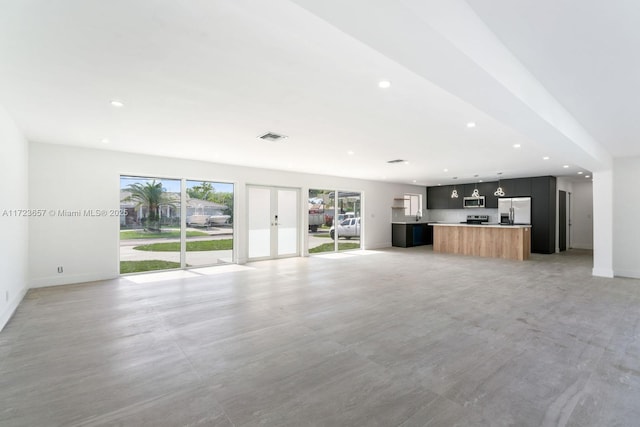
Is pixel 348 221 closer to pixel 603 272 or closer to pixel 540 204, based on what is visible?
pixel 540 204

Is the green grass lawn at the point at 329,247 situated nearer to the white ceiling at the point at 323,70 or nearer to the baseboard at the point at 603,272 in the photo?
the white ceiling at the point at 323,70

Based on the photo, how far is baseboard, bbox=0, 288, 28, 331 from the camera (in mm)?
A: 3345

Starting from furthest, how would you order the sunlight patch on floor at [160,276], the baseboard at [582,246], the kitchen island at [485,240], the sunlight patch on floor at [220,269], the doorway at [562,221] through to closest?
the baseboard at [582,246] → the doorway at [562,221] → the kitchen island at [485,240] → the sunlight patch on floor at [220,269] → the sunlight patch on floor at [160,276]

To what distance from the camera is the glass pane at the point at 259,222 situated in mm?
7910

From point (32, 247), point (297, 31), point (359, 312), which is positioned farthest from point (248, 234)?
point (297, 31)

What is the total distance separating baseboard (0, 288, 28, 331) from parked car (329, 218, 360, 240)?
7.67 metres

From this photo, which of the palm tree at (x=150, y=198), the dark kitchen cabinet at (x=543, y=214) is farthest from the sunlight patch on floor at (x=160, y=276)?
the dark kitchen cabinet at (x=543, y=214)

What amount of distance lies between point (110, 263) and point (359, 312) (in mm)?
4992

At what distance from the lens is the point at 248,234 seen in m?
7.80

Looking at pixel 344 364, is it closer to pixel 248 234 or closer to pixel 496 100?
pixel 496 100

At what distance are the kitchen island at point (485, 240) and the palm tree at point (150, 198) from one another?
8.30 metres

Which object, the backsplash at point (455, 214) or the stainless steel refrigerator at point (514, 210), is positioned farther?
the backsplash at point (455, 214)

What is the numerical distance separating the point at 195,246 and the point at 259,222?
5.78 ft

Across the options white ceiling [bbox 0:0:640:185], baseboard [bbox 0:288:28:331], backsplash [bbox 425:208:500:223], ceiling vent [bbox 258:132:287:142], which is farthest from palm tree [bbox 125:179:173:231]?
backsplash [bbox 425:208:500:223]
